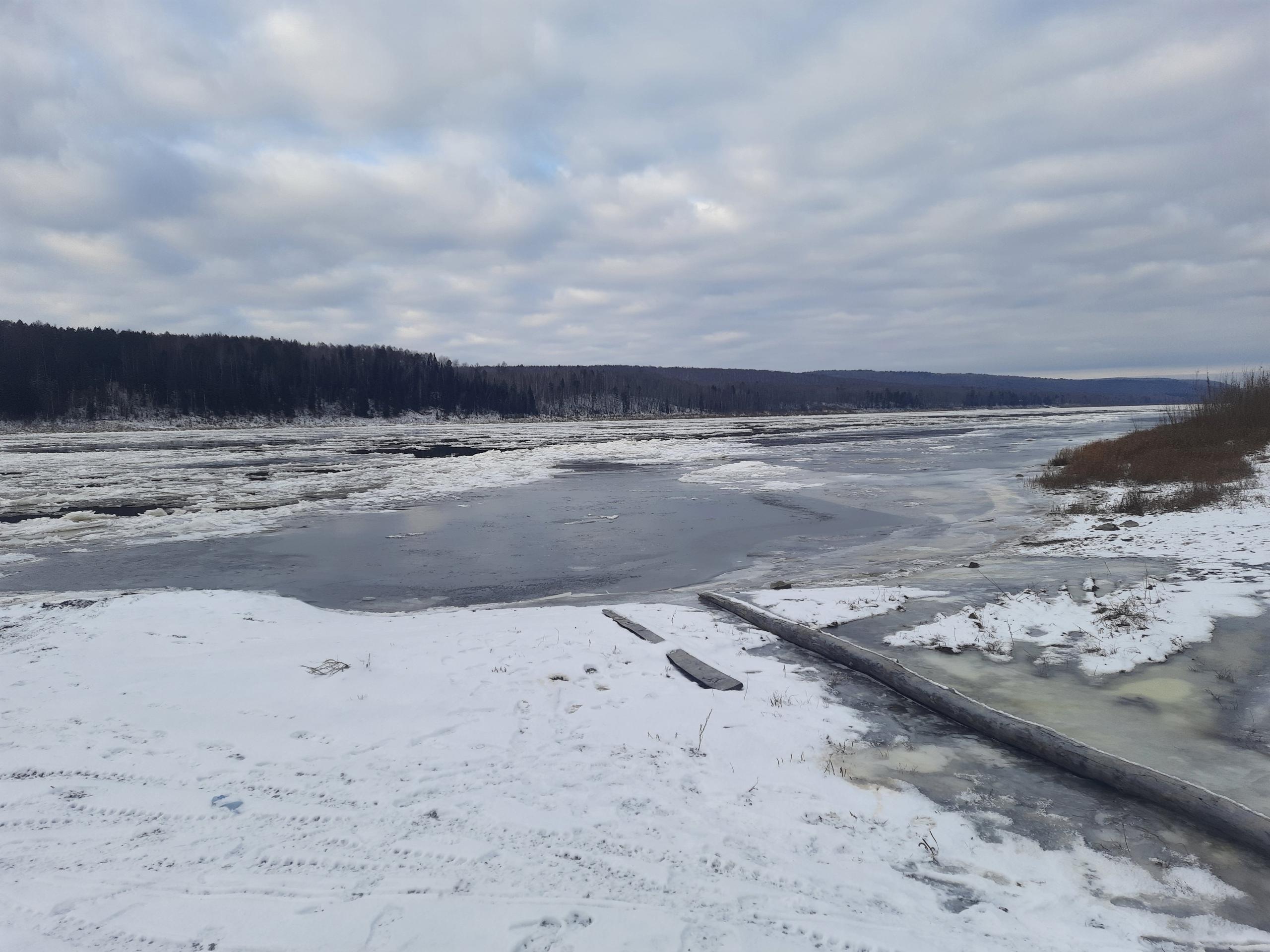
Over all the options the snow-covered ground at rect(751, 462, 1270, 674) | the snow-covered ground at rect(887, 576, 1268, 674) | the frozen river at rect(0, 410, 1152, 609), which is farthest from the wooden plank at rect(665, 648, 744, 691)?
the frozen river at rect(0, 410, 1152, 609)

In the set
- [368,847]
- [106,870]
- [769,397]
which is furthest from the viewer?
[769,397]

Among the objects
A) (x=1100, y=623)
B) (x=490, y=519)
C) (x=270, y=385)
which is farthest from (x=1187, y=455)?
(x=270, y=385)

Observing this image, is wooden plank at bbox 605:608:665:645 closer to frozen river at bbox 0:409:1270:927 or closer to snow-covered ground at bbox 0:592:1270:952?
snow-covered ground at bbox 0:592:1270:952

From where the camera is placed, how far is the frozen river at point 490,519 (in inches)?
472

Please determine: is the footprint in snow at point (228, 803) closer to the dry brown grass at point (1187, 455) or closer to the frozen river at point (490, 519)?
the frozen river at point (490, 519)

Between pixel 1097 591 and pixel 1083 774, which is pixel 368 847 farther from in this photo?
pixel 1097 591

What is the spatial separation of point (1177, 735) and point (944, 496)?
16.9 metres

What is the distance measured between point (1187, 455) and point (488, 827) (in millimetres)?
27339

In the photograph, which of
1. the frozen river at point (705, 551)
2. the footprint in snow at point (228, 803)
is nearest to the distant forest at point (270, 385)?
the frozen river at point (705, 551)

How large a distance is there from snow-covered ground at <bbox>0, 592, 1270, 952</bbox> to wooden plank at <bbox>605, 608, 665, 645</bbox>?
2.24 feet

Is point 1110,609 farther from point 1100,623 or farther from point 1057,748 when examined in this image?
point 1057,748

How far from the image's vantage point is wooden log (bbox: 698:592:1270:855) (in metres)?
3.90

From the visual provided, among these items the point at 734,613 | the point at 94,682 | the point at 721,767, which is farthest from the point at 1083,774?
the point at 94,682

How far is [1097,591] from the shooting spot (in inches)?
370
